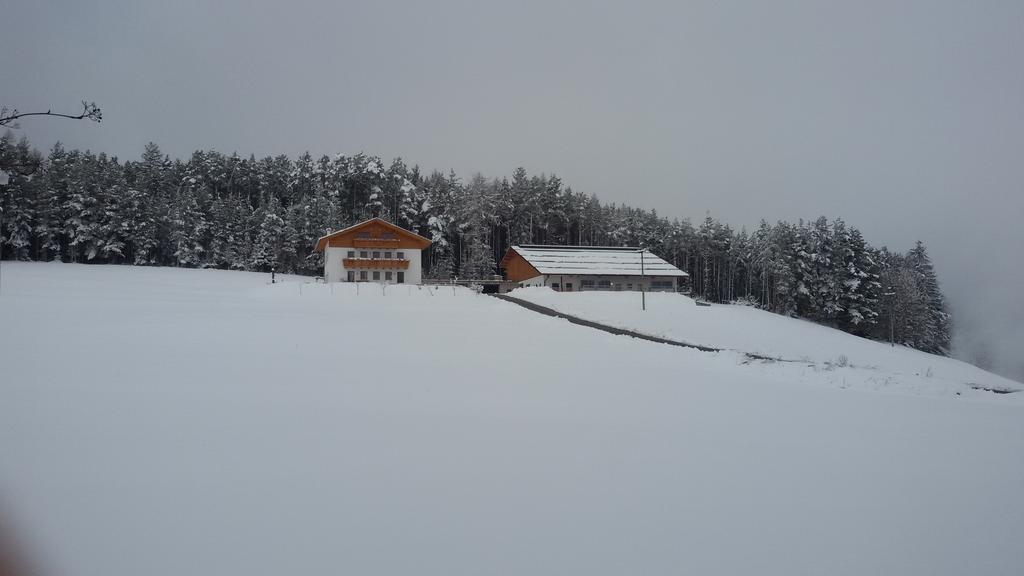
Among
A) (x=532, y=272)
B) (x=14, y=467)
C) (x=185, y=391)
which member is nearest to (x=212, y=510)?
(x=14, y=467)

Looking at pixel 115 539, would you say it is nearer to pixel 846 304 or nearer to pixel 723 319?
pixel 723 319

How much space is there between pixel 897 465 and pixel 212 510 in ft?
26.7

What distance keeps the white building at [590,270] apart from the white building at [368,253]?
36.2ft

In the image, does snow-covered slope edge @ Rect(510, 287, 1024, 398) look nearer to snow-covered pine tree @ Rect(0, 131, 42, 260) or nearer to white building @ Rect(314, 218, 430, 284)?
white building @ Rect(314, 218, 430, 284)

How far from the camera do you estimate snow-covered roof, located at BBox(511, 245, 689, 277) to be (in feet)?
171

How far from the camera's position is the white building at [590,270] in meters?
51.8

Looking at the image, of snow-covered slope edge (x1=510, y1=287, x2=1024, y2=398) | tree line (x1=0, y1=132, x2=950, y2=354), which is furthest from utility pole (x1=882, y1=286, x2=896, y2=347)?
snow-covered slope edge (x1=510, y1=287, x2=1024, y2=398)

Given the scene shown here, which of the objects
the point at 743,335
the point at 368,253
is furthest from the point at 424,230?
the point at 743,335

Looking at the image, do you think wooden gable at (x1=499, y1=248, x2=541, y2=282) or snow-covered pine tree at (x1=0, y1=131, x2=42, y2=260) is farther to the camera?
wooden gable at (x1=499, y1=248, x2=541, y2=282)

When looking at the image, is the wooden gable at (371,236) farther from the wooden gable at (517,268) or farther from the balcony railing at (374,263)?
the wooden gable at (517,268)

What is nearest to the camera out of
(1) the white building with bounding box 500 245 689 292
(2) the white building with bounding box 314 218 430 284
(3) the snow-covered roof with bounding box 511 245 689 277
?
(2) the white building with bounding box 314 218 430 284

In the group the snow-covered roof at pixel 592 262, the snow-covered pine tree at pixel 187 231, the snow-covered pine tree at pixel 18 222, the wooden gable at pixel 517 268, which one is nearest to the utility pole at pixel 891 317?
the snow-covered roof at pixel 592 262

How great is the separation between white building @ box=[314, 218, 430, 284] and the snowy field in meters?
36.5

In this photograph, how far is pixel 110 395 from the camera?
8305 mm
